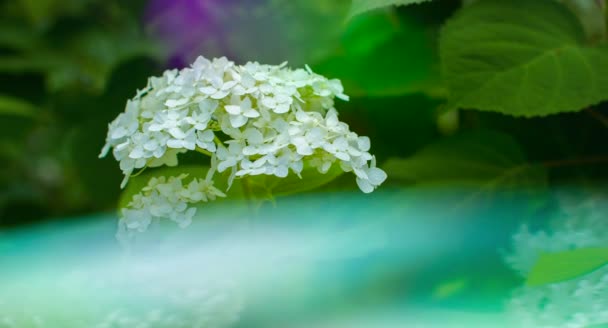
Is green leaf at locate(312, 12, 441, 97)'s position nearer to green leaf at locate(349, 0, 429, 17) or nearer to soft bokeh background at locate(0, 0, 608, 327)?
soft bokeh background at locate(0, 0, 608, 327)

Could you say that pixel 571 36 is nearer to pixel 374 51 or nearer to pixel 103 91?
pixel 374 51

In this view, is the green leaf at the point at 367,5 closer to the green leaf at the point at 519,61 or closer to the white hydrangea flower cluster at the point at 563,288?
the green leaf at the point at 519,61

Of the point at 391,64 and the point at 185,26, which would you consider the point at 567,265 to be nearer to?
the point at 391,64

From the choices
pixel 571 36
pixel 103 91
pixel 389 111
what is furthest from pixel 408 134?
pixel 103 91

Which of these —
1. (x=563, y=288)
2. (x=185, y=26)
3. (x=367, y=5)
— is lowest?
(x=563, y=288)

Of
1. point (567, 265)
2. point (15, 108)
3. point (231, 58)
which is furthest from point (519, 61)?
point (15, 108)

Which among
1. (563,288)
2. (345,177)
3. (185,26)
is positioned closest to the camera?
(563,288)

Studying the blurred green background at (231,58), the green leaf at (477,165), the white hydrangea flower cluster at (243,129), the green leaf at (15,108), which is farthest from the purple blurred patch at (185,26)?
the white hydrangea flower cluster at (243,129)

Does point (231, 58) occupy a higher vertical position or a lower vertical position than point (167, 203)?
higher
